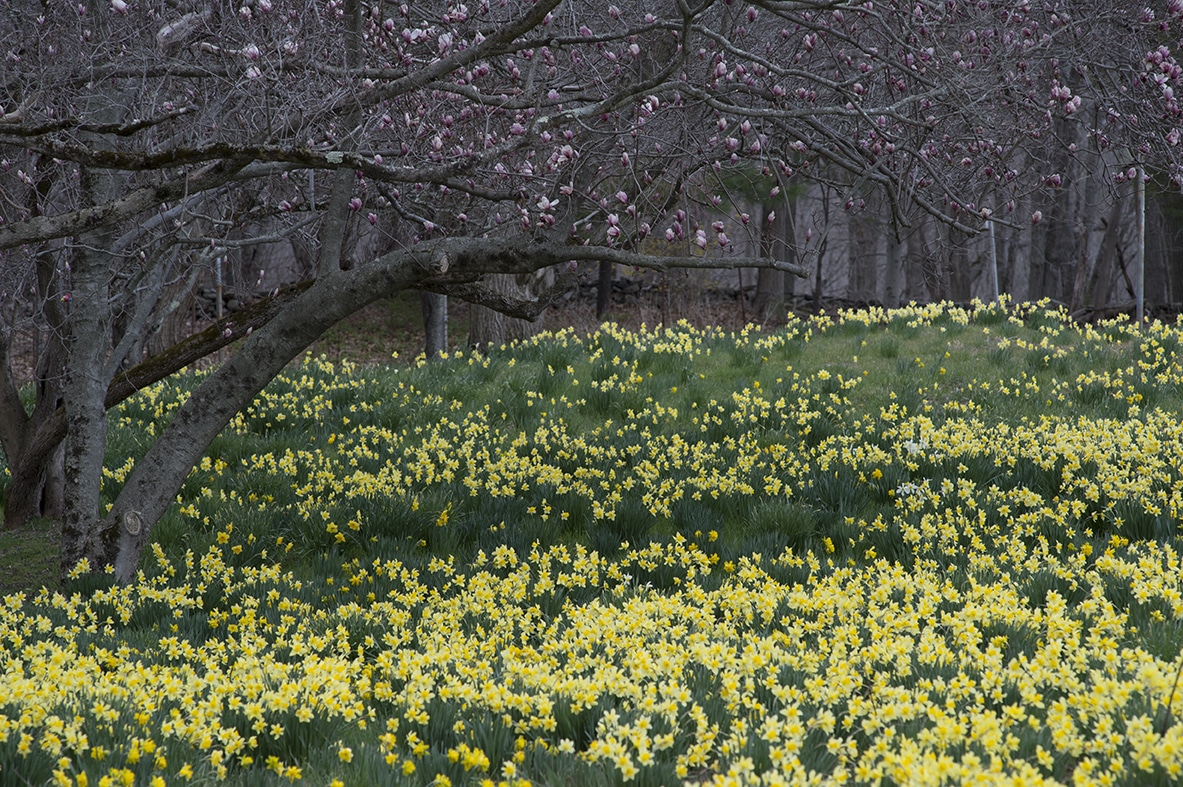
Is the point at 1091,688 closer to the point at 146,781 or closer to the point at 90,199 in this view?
the point at 146,781

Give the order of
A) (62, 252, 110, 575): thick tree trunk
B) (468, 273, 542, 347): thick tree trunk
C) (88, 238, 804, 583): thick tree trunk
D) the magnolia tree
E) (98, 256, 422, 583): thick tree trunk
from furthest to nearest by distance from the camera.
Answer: (468, 273, 542, 347): thick tree trunk → (62, 252, 110, 575): thick tree trunk → (98, 256, 422, 583): thick tree trunk → (88, 238, 804, 583): thick tree trunk → the magnolia tree

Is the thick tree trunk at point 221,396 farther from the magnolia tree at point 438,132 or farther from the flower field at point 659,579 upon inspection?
the flower field at point 659,579

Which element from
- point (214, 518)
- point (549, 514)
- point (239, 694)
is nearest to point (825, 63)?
point (549, 514)

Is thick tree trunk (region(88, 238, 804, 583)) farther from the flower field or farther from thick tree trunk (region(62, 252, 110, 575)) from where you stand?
the flower field

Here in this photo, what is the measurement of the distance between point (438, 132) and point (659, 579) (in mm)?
2874

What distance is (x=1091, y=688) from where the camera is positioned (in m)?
2.86

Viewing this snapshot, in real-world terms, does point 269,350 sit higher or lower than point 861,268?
lower

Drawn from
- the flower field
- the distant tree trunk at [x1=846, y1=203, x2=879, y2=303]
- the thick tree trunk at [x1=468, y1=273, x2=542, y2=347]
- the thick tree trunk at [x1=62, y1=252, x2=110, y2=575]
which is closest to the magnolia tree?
the thick tree trunk at [x1=62, y1=252, x2=110, y2=575]

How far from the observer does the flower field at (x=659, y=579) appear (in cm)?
266

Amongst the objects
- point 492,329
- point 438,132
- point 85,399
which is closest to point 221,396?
point 85,399

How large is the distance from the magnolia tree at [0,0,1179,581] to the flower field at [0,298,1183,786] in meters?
1.22

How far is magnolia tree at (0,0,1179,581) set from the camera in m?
4.54

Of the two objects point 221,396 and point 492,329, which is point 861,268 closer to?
point 492,329

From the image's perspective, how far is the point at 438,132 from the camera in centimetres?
542
